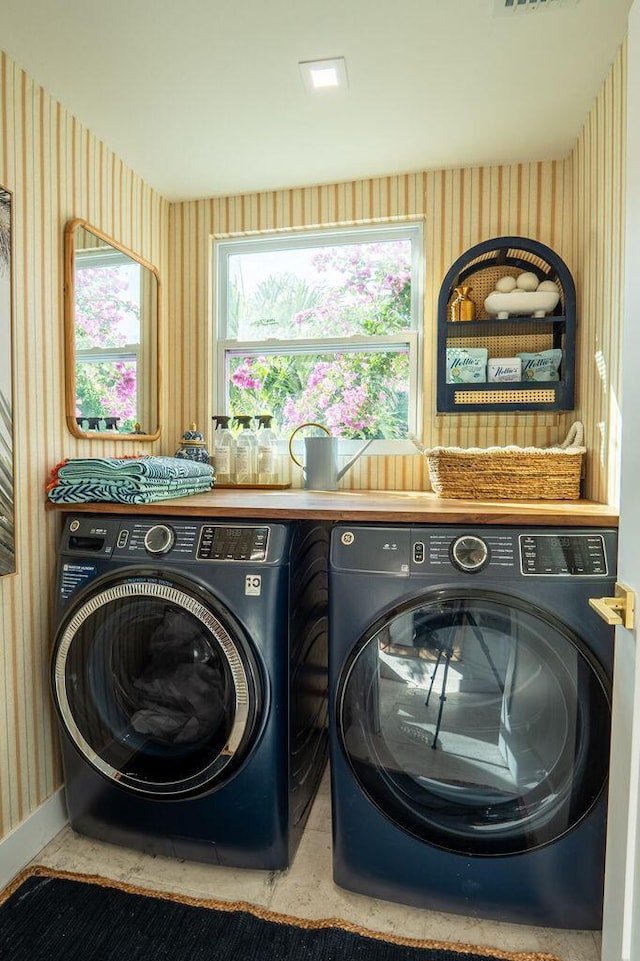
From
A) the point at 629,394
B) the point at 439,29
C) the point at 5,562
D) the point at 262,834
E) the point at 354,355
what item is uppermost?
the point at 439,29

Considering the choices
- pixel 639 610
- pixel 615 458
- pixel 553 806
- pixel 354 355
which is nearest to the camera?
pixel 639 610

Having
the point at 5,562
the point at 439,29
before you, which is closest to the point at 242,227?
the point at 439,29

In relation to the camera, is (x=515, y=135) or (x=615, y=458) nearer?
(x=615, y=458)

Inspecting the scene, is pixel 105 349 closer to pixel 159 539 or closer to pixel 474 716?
pixel 159 539

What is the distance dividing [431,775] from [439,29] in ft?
6.77

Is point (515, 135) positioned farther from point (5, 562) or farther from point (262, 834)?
point (262, 834)

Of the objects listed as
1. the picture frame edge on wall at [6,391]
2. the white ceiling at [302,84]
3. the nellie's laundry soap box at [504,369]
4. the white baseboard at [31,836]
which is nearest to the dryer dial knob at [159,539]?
the picture frame edge on wall at [6,391]

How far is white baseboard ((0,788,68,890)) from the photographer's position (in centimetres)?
150

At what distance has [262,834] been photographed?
1481 millimetres

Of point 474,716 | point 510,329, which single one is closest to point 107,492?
point 474,716

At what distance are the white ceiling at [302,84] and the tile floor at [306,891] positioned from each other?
245 centimetres

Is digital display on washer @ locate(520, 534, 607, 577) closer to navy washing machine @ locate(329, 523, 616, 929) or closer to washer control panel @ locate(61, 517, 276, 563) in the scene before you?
navy washing machine @ locate(329, 523, 616, 929)

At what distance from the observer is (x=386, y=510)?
1.43 m

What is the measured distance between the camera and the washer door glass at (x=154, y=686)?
1438mm
